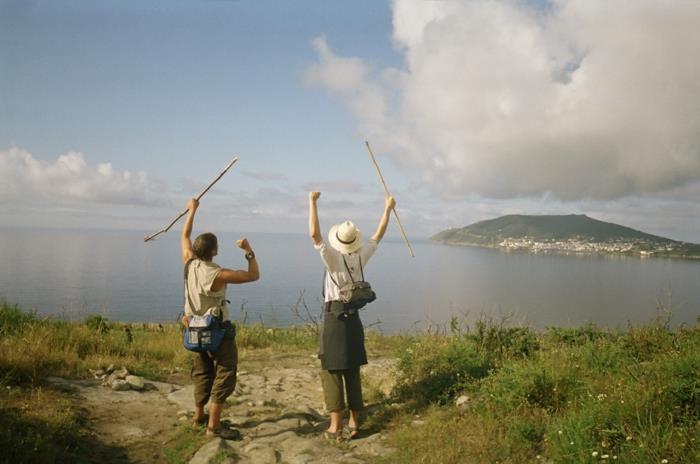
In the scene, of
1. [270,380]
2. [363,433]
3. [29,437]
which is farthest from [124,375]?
[363,433]

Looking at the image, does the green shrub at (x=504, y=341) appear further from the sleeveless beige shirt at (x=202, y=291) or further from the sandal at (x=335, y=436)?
the sleeveless beige shirt at (x=202, y=291)

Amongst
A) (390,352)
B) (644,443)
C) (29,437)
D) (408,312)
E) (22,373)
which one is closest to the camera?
(644,443)

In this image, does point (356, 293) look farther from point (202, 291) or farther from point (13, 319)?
point (13, 319)

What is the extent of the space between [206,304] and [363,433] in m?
2.43

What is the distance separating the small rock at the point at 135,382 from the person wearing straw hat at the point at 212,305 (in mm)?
1932

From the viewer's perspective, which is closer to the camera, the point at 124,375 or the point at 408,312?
the point at 124,375

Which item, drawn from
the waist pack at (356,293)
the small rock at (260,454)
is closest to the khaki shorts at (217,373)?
the small rock at (260,454)

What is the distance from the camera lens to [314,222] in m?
5.44

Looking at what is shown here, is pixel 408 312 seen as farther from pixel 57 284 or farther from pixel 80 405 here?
pixel 57 284

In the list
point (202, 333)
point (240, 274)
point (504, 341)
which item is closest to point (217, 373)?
point (202, 333)

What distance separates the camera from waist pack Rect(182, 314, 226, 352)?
17.1ft

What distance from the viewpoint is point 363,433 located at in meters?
5.73

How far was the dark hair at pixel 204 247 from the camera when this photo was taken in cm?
524

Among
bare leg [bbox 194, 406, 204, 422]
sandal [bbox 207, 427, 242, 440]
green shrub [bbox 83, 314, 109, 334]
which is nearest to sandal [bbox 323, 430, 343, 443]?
sandal [bbox 207, 427, 242, 440]
